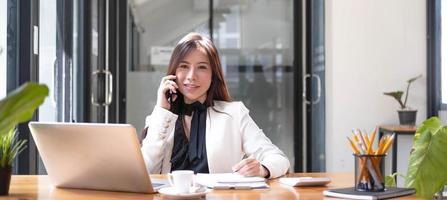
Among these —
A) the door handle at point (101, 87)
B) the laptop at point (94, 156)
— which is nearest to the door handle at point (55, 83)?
the door handle at point (101, 87)

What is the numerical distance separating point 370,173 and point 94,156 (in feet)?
2.41

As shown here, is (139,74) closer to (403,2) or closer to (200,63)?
(403,2)

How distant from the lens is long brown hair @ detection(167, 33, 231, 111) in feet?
7.47

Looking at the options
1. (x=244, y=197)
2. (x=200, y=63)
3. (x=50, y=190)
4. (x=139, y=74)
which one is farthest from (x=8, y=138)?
(x=139, y=74)

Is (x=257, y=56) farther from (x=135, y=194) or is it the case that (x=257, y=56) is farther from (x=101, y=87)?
(x=135, y=194)

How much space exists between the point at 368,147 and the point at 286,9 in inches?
160

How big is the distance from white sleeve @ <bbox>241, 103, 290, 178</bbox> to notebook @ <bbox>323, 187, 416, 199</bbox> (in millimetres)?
436

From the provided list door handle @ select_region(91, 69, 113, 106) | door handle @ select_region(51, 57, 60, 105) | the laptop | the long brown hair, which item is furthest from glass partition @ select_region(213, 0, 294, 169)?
the laptop

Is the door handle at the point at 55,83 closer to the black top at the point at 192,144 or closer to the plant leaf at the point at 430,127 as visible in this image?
the black top at the point at 192,144

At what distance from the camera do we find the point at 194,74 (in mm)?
2242

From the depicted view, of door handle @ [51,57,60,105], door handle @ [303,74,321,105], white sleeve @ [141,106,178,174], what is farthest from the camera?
door handle @ [303,74,321,105]

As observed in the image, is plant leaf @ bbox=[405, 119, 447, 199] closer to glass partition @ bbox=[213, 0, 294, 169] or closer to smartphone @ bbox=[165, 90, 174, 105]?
smartphone @ bbox=[165, 90, 174, 105]

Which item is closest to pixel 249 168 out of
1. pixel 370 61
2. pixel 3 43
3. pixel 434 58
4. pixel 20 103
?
pixel 20 103

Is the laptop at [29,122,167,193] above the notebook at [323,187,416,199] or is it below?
above
